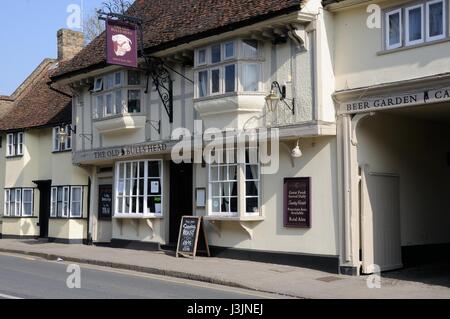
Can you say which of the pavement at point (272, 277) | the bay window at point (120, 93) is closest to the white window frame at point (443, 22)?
the pavement at point (272, 277)

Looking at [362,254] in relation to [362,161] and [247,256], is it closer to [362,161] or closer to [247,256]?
[362,161]

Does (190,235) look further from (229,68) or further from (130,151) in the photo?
(229,68)

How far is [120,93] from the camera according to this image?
19.4 m

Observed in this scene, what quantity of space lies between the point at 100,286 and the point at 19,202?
16083 mm

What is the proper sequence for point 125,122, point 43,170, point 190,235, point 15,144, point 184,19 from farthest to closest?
point 15,144
point 43,170
point 125,122
point 184,19
point 190,235

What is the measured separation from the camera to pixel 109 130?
19.8 meters

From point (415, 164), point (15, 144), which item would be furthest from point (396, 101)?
point (15, 144)

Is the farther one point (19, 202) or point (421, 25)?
point (19, 202)

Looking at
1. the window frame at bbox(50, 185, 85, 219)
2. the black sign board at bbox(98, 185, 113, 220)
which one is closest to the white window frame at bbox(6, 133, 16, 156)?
the window frame at bbox(50, 185, 85, 219)

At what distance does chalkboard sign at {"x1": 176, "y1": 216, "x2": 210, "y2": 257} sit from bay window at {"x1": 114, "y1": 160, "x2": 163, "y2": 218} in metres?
1.81

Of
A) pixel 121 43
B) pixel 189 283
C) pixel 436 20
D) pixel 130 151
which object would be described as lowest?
pixel 189 283

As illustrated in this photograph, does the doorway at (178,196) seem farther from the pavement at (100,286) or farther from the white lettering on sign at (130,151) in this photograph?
the pavement at (100,286)
